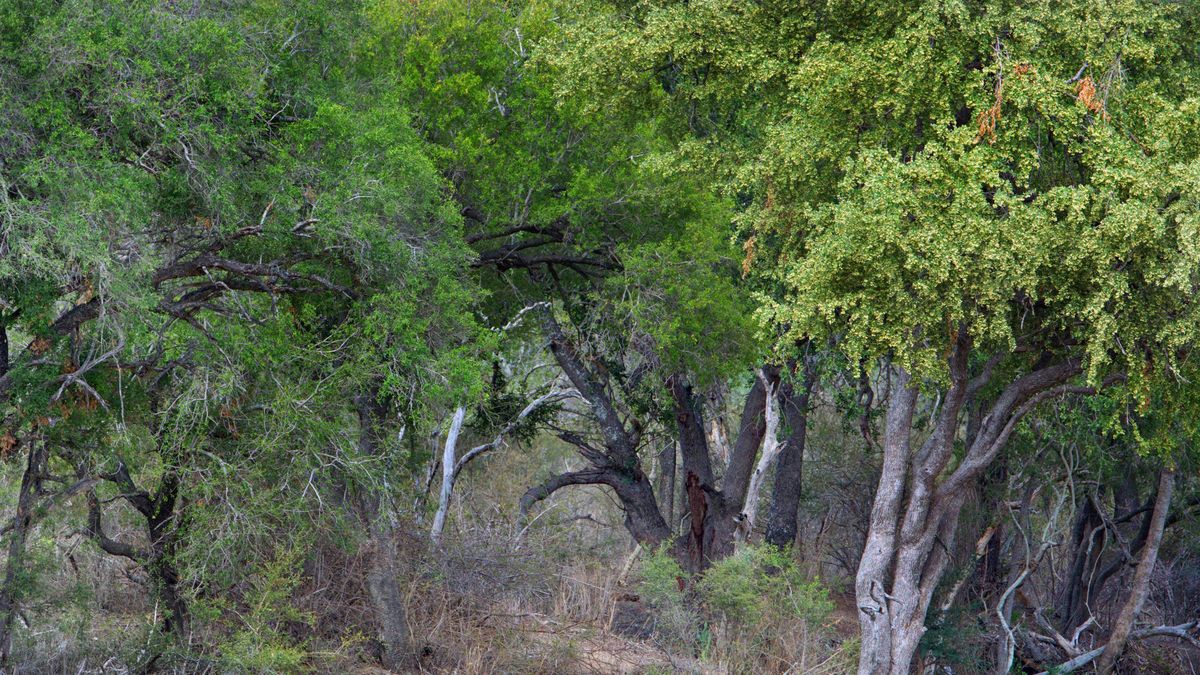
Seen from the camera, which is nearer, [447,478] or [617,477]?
[447,478]

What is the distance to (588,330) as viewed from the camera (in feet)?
53.2

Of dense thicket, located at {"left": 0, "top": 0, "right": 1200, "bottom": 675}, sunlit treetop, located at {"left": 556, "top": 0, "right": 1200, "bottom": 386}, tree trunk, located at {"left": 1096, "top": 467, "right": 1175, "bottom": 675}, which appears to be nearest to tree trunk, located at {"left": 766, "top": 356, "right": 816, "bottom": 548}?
dense thicket, located at {"left": 0, "top": 0, "right": 1200, "bottom": 675}

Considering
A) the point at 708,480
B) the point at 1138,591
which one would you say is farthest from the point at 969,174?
the point at 708,480

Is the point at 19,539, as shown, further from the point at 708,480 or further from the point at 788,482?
the point at 788,482

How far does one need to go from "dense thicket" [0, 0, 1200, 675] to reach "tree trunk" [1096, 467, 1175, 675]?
6 cm

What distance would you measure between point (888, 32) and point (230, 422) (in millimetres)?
6745

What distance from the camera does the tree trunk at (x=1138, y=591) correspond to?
15.9 meters

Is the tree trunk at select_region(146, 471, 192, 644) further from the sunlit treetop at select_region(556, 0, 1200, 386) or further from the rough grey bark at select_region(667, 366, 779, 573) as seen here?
the rough grey bark at select_region(667, 366, 779, 573)

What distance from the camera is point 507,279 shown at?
1652 centimetres

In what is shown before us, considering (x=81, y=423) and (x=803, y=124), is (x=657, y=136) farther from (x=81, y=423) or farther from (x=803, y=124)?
(x=81, y=423)

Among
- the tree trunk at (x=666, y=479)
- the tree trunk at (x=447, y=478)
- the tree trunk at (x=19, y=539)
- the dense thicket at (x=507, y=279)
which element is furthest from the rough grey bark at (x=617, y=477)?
the tree trunk at (x=19, y=539)

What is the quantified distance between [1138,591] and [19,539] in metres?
12.7

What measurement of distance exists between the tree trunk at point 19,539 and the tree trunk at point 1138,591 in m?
12.4

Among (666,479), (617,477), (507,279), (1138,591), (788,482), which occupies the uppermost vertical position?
(507,279)
